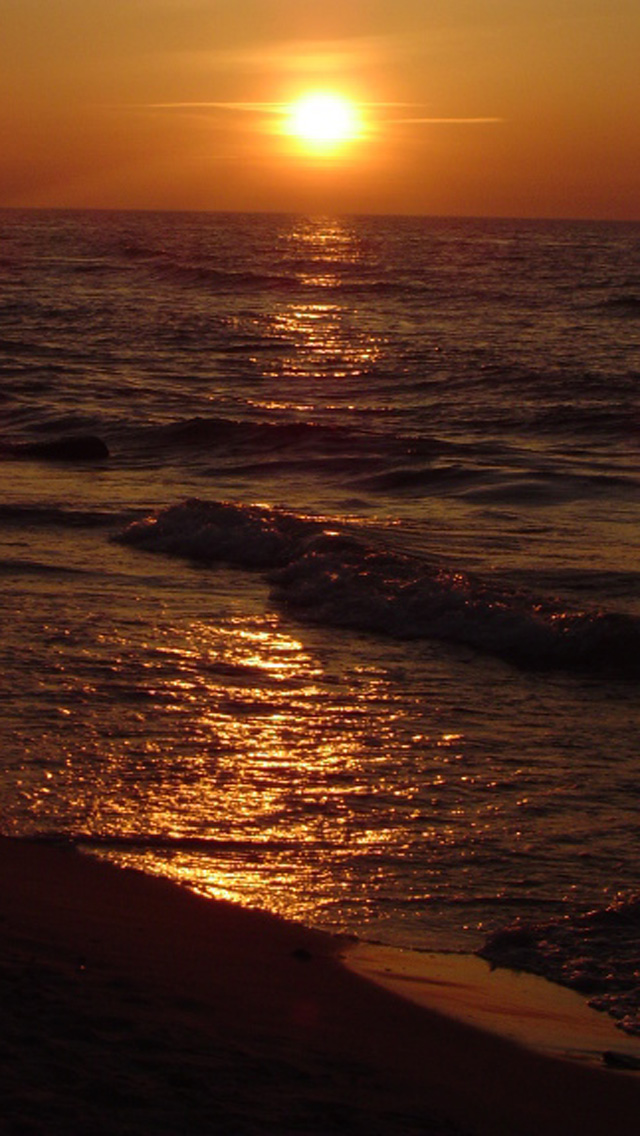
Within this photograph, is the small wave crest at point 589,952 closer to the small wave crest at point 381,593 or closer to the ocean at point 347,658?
the ocean at point 347,658

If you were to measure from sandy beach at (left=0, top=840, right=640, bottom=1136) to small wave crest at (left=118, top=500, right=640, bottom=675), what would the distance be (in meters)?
4.02

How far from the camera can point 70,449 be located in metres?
16.2

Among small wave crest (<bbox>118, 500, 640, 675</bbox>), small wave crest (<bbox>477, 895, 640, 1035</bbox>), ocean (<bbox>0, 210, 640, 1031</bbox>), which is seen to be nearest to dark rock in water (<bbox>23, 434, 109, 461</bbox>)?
ocean (<bbox>0, 210, 640, 1031</bbox>)

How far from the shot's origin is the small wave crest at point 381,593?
8180 mm

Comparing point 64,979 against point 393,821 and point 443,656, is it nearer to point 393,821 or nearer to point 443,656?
point 393,821

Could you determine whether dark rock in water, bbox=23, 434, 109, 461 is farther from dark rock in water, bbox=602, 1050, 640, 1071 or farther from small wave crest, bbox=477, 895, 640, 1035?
dark rock in water, bbox=602, 1050, 640, 1071

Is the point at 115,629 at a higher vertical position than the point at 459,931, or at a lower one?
higher

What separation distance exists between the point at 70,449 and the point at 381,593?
7.96 metres

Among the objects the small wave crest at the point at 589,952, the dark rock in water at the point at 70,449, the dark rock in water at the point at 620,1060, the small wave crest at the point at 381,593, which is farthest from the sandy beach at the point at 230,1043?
the dark rock in water at the point at 70,449

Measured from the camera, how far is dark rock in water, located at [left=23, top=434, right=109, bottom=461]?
1612cm

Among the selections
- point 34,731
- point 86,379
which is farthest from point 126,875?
point 86,379

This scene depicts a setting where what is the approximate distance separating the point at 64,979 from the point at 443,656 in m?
4.61

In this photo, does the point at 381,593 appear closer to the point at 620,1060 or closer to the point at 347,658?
the point at 347,658

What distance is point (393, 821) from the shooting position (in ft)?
17.7
